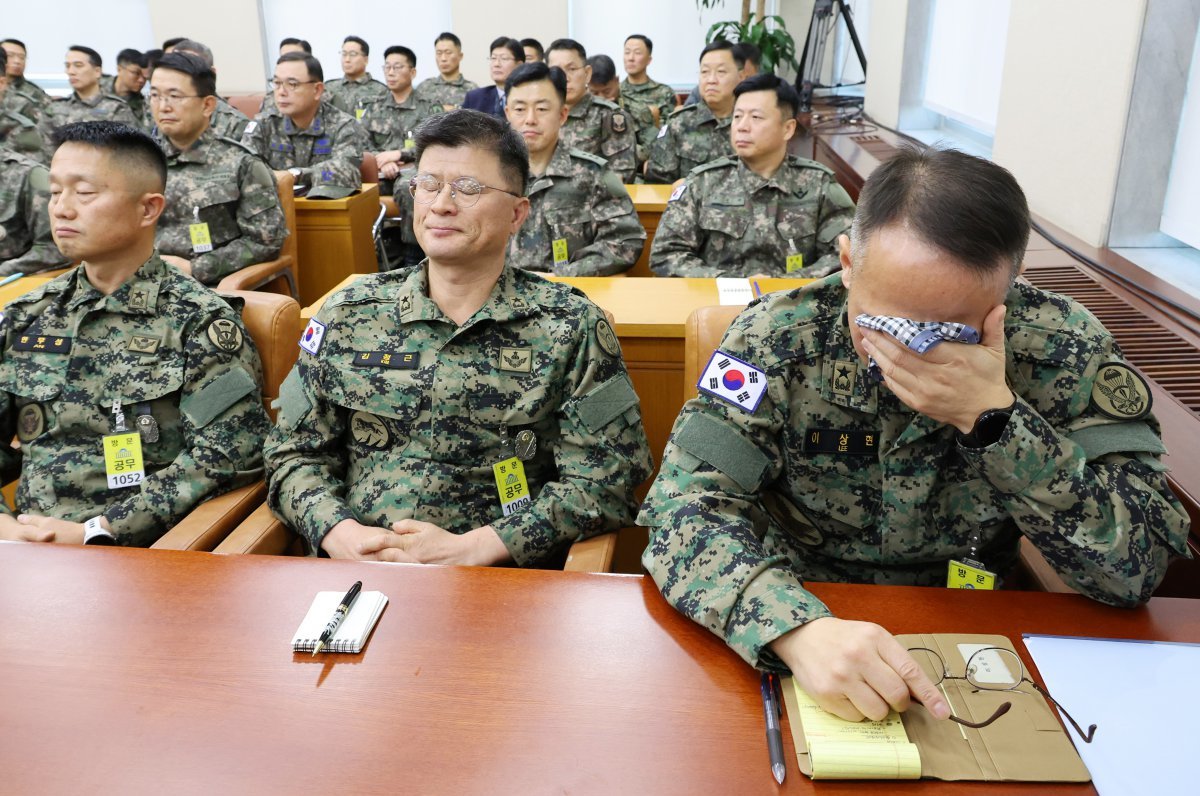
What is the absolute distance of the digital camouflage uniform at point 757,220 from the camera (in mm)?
3316

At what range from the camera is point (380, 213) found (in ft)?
15.3

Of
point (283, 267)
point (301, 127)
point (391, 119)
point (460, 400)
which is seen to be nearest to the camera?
point (460, 400)

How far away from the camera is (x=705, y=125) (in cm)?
529

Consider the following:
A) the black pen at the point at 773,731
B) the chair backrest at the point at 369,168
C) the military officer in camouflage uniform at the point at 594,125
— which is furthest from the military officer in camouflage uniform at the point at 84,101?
the black pen at the point at 773,731

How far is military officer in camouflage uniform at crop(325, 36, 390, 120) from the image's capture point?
23.1 feet

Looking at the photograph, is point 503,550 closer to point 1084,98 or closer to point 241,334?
point 241,334

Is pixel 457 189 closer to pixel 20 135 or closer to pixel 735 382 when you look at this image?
pixel 735 382

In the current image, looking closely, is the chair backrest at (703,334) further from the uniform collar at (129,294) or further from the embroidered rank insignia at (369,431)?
the uniform collar at (129,294)

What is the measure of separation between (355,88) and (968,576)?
22.7ft

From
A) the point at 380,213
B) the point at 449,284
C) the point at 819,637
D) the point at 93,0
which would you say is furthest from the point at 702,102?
the point at 93,0

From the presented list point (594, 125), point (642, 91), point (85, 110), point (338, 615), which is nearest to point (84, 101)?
point (85, 110)

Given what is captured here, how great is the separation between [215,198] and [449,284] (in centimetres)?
224

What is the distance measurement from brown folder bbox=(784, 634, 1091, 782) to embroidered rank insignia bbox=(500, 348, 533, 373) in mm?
825

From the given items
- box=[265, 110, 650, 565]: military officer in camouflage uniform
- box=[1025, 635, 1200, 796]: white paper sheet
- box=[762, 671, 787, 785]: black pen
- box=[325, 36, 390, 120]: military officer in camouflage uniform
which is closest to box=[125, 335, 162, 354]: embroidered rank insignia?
box=[265, 110, 650, 565]: military officer in camouflage uniform
